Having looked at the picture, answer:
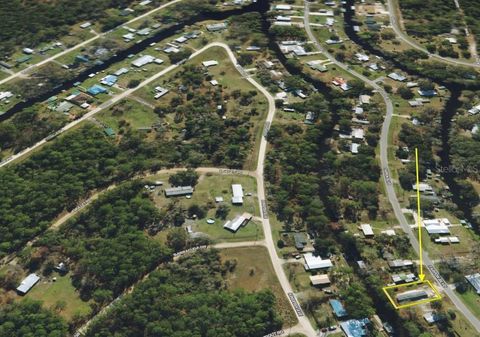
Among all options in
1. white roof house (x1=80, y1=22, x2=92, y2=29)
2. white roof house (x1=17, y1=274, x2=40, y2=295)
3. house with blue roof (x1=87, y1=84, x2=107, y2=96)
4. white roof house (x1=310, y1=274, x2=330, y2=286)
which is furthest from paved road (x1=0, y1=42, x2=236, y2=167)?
white roof house (x1=310, y1=274, x2=330, y2=286)

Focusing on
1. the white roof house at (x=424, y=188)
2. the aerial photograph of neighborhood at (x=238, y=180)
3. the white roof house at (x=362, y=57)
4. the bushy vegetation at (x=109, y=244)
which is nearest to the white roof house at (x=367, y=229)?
the aerial photograph of neighborhood at (x=238, y=180)

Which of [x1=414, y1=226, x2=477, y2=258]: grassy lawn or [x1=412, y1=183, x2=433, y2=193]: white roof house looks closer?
[x1=414, y1=226, x2=477, y2=258]: grassy lawn

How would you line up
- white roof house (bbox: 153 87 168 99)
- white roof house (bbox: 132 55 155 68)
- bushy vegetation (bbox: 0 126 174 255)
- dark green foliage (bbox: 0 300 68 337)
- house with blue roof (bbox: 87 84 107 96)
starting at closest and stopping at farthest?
dark green foliage (bbox: 0 300 68 337)
bushy vegetation (bbox: 0 126 174 255)
white roof house (bbox: 153 87 168 99)
house with blue roof (bbox: 87 84 107 96)
white roof house (bbox: 132 55 155 68)

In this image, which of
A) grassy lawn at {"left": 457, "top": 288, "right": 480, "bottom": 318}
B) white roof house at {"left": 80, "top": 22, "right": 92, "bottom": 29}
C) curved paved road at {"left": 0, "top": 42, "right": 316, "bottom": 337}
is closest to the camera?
curved paved road at {"left": 0, "top": 42, "right": 316, "bottom": 337}

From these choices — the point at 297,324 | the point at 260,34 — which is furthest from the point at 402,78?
the point at 297,324

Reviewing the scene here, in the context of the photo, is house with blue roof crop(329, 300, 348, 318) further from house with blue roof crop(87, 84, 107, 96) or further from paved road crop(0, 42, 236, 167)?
house with blue roof crop(87, 84, 107, 96)

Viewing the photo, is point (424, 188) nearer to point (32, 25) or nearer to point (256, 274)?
point (256, 274)

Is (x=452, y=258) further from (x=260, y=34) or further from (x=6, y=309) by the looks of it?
A: (x=260, y=34)
